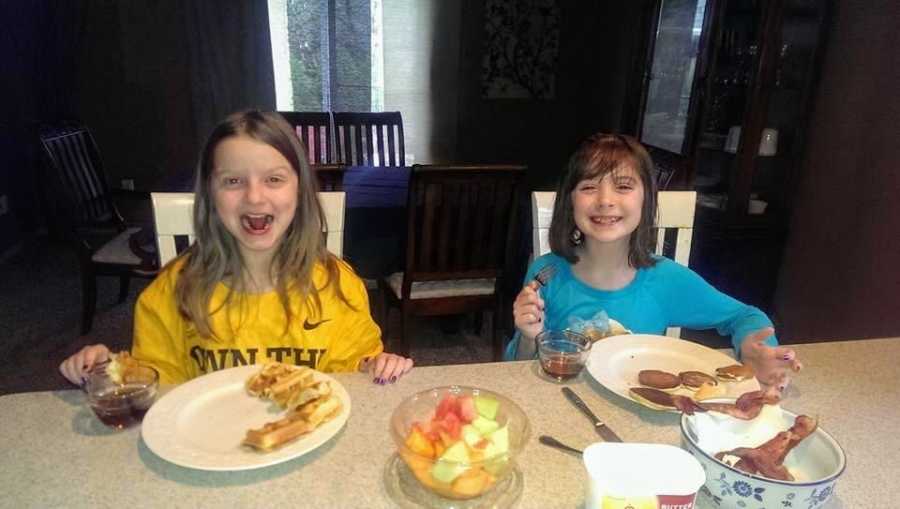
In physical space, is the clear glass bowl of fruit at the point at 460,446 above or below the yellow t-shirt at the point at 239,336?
above

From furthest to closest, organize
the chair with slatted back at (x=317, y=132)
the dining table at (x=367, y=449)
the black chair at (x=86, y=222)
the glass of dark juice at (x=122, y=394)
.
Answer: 1. the chair with slatted back at (x=317, y=132)
2. the black chair at (x=86, y=222)
3. the glass of dark juice at (x=122, y=394)
4. the dining table at (x=367, y=449)

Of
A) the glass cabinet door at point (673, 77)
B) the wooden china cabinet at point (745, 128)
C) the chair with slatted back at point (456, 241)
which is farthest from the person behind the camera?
the glass cabinet door at point (673, 77)

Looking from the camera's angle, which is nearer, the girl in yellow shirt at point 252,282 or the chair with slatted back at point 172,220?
the girl in yellow shirt at point 252,282

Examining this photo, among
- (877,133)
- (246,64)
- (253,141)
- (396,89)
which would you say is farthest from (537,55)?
(253,141)

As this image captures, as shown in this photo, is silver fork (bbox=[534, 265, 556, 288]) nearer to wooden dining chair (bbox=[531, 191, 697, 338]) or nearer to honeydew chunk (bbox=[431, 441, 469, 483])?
wooden dining chair (bbox=[531, 191, 697, 338])

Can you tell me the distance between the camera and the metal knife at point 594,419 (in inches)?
33.0

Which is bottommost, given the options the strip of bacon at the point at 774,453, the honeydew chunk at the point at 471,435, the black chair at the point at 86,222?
the black chair at the point at 86,222

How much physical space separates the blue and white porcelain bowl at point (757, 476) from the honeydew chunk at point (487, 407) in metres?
0.24

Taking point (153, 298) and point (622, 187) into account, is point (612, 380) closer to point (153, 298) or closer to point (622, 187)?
point (622, 187)

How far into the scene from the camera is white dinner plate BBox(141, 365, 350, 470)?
2.42 ft

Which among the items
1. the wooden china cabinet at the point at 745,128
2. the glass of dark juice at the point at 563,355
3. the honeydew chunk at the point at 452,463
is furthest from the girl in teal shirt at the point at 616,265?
the wooden china cabinet at the point at 745,128

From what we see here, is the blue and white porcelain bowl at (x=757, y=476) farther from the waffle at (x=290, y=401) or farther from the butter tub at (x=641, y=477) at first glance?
the waffle at (x=290, y=401)

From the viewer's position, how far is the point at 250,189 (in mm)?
1105

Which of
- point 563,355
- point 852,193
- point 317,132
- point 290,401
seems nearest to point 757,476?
point 563,355
